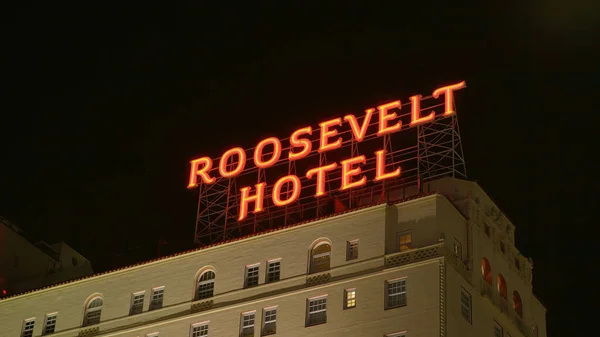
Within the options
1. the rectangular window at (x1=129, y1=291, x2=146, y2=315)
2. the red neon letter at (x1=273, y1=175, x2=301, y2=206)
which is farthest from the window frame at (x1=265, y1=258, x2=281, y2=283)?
the rectangular window at (x1=129, y1=291, x2=146, y2=315)

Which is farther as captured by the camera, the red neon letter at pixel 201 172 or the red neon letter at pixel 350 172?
the red neon letter at pixel 201 172

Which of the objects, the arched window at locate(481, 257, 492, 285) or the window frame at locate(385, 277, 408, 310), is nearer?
the window frame at locate(385, 277, 408, 310)

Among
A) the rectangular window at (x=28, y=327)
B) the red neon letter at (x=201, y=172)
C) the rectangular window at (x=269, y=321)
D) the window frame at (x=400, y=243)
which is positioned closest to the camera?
the window frame at (x=400, y=243)

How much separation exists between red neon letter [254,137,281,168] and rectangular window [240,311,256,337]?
13906 mm

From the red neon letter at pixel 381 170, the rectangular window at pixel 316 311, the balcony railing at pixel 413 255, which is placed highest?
the red neon letter at pixel 381 170

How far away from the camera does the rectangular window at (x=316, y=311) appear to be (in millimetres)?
82812

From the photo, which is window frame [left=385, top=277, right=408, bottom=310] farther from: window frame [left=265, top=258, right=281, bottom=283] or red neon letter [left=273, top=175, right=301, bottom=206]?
red neon letter [left=273, top=175, right=301, bottom=206]

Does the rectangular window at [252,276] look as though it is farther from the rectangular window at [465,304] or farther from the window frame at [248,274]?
the rectangular window at [465,304]

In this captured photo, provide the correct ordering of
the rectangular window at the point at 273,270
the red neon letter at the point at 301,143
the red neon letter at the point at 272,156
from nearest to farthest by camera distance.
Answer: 1. the rectangular window at the point at 273,270
2. the red neon letter at the point at 301,143
3. the red neon letter at the point at 272,156

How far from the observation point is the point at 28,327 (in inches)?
3814

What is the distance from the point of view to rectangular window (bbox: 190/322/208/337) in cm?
8775

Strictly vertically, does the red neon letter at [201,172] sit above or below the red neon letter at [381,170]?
above

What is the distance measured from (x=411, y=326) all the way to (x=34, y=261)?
4304 cm

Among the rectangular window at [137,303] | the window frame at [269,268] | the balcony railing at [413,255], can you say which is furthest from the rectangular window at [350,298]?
the rectangular window at [137,303]
